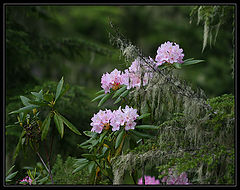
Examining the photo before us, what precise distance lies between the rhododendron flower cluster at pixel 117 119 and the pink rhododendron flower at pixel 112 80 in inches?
6.6

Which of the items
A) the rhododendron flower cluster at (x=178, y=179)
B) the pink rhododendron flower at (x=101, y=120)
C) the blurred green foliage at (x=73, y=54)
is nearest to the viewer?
the rhododendron flower cluster at (x=178, y=179)

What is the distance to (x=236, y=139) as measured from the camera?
1415 mm

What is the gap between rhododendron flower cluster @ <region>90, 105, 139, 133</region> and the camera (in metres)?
1.49

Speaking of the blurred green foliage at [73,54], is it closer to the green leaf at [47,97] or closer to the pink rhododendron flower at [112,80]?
the pink rhododendron flower at [112,80]

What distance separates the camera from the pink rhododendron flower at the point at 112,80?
5.30 ft

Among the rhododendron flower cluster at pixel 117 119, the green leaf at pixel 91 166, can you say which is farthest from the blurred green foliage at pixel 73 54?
the green leaf at pixel 91 166

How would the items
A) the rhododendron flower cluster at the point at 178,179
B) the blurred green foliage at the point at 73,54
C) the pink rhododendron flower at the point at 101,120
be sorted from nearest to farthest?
the rhododendron flower cluster at the point at 178,179 < the pink rhododendron flower at the point at 101,120 < the blurred green foliage at the point at 73,54

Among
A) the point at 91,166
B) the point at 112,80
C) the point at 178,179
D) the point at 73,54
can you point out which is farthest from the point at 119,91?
the point at 73,54

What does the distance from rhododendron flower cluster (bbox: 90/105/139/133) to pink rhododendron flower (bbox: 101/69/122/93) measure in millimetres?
167

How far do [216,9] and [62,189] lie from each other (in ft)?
5.53

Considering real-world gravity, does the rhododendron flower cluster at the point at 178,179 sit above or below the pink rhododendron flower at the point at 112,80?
below

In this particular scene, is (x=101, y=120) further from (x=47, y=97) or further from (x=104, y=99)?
(x=47, y=97)

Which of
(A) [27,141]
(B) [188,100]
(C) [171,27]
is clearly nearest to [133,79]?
(B) [188,100]

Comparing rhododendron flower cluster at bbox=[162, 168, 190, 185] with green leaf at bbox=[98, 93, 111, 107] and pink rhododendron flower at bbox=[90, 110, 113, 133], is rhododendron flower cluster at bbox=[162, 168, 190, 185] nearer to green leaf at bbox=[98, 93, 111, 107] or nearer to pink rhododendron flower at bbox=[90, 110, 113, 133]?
pink rhododendron flower at bbox=[90, 110, 113, 133]
